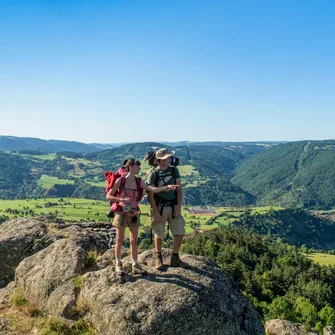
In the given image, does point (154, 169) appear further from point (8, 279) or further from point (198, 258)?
point (8, 279)

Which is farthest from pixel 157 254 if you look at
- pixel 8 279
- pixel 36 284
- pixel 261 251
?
pixel 261 251

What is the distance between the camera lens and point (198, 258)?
12016 millimetres

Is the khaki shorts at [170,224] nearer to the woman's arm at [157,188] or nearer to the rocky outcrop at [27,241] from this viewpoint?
the woman's arm at [157,188]

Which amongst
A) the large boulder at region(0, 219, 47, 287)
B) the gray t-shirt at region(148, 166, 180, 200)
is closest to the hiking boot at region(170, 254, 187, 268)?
the gray t-shirt at region(148, 166, 180, 200)

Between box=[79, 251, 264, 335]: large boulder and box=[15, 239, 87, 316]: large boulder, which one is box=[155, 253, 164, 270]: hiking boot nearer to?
box=[79, 251, 264, 335]: large boulder

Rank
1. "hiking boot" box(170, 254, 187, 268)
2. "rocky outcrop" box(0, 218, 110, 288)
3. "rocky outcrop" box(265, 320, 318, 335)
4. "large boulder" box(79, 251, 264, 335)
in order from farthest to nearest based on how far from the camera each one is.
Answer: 1. "rocky outcrop" box(265, 320, 318, 335)
2. "rocky outcrop" box(0, 218, 110, 288)
3. "hiking boot" box(170, 254, 187, 268)
4. "large boulder" box(79, 251, 264, 335)

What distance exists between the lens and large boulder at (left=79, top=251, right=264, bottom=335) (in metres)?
8.94

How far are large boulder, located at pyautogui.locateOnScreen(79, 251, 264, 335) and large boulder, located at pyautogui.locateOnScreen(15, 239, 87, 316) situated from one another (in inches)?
27.1

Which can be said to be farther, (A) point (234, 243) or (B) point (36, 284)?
(A) point (234, 243)

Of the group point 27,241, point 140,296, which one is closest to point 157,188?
point 140,296

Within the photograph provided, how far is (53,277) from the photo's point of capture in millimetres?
11484

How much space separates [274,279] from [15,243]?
7691cm

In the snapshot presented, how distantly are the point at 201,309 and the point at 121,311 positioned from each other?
2.22 metres

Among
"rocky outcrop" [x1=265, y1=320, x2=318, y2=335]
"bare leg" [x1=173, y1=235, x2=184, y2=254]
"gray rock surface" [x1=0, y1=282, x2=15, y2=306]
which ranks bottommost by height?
"rocky outcrop" [x1=265, y1=320, x2=318, y2=335]
